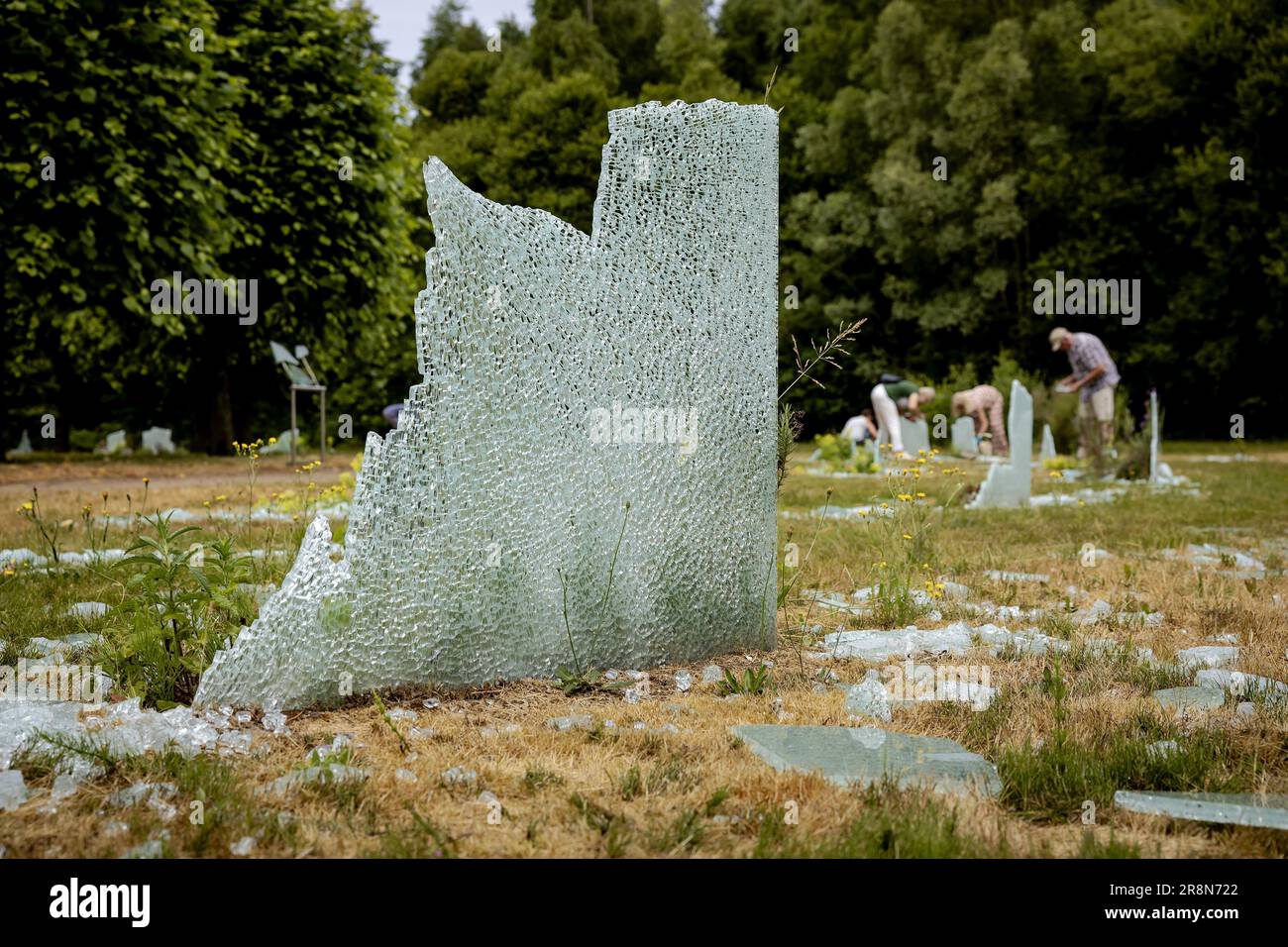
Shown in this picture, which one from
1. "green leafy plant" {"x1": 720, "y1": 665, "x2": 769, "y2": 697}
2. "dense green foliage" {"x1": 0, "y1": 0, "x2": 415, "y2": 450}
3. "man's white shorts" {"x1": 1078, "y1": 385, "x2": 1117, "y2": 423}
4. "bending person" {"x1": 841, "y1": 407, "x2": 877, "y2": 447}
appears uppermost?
"dense green foliage" {"x1": 0, "y1": 0, "x2": 415, "y2": 450}

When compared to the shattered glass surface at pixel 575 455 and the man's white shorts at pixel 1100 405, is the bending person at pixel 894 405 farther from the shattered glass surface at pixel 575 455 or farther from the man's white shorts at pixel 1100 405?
the shattered glass surface at pixel 575 455

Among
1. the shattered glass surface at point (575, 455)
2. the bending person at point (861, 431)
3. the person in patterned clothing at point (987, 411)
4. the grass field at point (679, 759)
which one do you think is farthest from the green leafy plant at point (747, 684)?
the person in patterned clothing at point (987, 411)

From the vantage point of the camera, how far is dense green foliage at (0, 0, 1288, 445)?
43.4 ft

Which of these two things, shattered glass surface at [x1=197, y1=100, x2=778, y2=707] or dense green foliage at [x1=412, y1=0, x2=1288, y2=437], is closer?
shattered glass surface at [x1=197, y1=100, x2=778, y2=707]

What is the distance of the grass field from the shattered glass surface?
0.60 ft

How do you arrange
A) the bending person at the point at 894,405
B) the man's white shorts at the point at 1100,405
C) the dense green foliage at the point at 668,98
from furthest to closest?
the bending person at the point at 894,405 < the man's white shorts at the point at 1100,405 < the dense green foliage at the point at 668,98

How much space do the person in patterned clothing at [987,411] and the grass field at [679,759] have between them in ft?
48.6

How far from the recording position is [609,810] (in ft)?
7.97

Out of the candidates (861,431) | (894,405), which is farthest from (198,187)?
(861,431)

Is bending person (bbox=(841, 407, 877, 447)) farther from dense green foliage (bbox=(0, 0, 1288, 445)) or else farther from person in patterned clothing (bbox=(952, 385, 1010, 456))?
dense green foliage (bbox=(0, 0, 1288, 445))

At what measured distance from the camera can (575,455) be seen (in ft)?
12.2

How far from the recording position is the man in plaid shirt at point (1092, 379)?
13.7 meters

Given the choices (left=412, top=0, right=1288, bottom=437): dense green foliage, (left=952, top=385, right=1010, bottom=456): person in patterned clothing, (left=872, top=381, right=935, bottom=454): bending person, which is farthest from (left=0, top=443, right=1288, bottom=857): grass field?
(left=412, top=0, right=1288, bottom=437): dense green foliage
